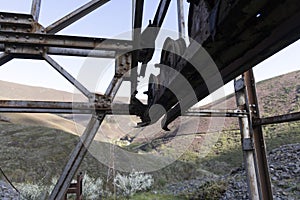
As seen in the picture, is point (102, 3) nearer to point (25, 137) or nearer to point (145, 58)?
point (145, 58)

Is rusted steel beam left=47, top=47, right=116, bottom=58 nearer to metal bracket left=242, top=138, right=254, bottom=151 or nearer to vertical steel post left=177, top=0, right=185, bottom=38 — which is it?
vertical steel post left=177, top=0, right=185, bottom=38

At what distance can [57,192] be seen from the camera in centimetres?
157

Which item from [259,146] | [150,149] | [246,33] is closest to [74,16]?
[246,33]

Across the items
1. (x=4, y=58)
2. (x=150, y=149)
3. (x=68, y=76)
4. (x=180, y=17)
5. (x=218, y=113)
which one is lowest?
(x=150, y=149)

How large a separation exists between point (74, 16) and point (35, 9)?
1.04 ft

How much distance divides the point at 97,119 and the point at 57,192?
1.97ft

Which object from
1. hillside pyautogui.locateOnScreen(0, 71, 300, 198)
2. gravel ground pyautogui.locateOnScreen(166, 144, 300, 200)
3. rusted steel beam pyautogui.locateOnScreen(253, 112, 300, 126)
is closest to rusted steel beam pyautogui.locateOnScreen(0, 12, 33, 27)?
rusted steel beam pyautogui.locateOnScreen(253, 112, 300, 126)

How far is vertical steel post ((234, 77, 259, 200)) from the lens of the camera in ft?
8.24

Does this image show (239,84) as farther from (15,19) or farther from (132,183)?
(132,183)

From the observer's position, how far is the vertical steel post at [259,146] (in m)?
2.50

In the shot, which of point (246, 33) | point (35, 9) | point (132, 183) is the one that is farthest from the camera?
point (132, 183)

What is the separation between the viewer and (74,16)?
6.51ft

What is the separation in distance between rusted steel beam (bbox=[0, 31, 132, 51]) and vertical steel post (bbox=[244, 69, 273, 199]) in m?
1.76

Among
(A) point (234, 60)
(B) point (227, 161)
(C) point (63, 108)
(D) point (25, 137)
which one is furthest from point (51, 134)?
(A) point (234, 60)
